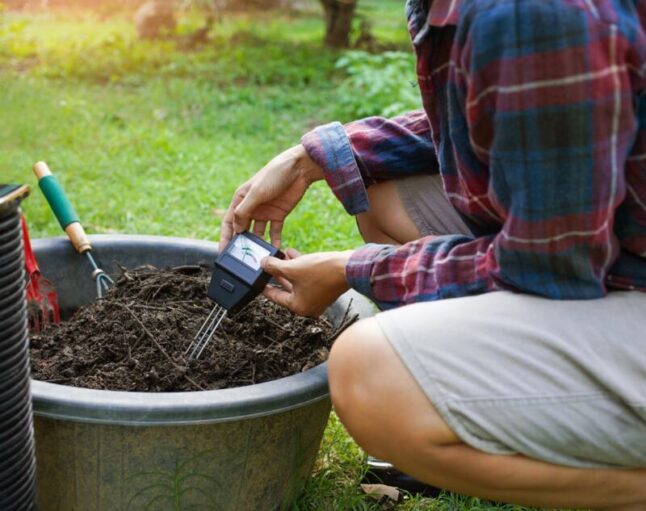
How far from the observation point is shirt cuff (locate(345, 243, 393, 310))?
62.4 inches

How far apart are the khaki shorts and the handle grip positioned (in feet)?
Answer: 3.25

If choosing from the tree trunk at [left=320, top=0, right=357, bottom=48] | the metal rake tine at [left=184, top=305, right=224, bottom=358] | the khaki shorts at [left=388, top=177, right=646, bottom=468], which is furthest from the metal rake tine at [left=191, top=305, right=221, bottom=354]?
the tree trunk at [left=320, top=0, right=357, bottom=48]

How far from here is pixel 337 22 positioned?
7.14m

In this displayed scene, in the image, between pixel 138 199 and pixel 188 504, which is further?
pixel 138 199

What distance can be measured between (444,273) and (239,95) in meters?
4.02

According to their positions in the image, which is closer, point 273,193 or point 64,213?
point 273,193

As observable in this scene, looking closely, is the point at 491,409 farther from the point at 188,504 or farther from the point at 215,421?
the point at 188,504

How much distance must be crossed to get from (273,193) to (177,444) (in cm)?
64

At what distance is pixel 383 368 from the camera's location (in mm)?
1400

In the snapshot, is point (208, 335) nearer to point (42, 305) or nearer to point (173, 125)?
point (42, 305)

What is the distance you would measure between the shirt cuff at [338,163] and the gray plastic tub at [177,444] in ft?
1.50

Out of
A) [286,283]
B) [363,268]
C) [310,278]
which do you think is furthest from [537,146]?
[286,283]

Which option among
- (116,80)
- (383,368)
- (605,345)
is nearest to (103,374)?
(383,368)

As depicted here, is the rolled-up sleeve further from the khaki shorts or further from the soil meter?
the khaki shorts
